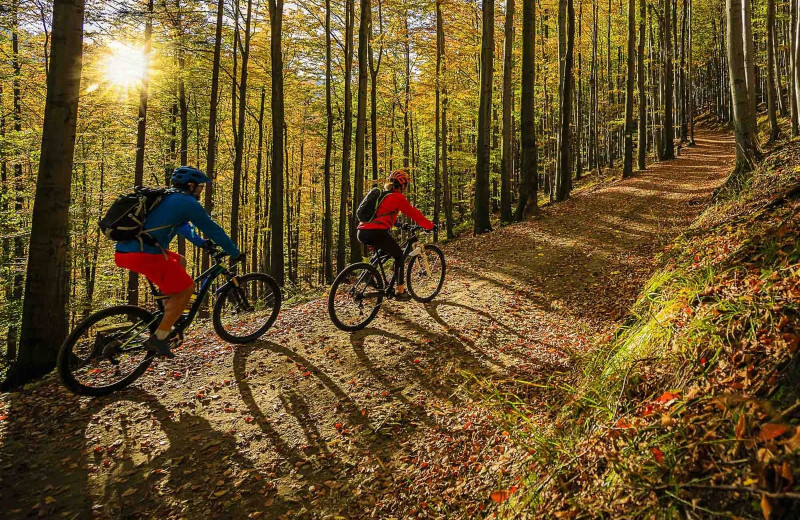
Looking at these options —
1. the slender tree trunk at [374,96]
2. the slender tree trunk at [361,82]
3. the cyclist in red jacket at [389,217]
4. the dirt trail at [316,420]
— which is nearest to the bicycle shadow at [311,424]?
the dirt trail at [316,420]

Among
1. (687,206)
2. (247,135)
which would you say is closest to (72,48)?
(687,206)

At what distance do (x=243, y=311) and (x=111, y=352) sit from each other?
74.6 inches

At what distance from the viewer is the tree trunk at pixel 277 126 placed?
12.7 m

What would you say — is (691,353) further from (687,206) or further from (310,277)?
(310,277)

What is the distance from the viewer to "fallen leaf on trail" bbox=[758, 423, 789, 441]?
148 centimetres

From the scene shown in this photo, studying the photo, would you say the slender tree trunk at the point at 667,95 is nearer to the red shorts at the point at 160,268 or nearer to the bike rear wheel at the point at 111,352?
the red shorts at the point at 160,268

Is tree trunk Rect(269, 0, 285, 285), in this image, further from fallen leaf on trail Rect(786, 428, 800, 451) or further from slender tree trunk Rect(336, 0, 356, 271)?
fallen leaf on trail Rect(786, 428, 800, 451)

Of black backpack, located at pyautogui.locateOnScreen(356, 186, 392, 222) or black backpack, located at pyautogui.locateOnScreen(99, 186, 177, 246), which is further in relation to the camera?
black backpack, located at pyautogui.locateOnScreen(356, 186, 392, 222)

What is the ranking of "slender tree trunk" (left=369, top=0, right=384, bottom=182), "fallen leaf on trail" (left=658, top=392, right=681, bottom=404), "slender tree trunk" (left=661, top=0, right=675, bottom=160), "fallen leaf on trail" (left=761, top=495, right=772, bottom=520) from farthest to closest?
"slender tree trunk" (left=661, top=0, right=675, bottom=160) < "slender tree trunk" (left=369, top=0, right=384, bottom=182) < "fallen leaf on trail" (left=658, top=392, right=681, bottom=404) < "fallen leaf on trail" (left=761, top=495, right=772, bottom=520)

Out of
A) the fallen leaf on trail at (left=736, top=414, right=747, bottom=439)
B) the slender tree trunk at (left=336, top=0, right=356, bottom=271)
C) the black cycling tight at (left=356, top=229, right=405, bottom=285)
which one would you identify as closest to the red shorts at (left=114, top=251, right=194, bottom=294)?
the black cycling tight at (left=356, top=229, right=405, bottom=285)

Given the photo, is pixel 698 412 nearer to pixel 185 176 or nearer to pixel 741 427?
pixel 741 427

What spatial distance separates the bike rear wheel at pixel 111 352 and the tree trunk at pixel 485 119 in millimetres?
11051

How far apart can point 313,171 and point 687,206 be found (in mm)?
27301

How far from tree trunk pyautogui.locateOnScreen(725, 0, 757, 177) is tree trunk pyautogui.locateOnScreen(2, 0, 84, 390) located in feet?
39.4
